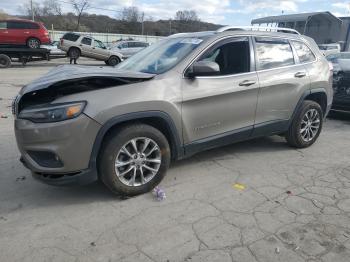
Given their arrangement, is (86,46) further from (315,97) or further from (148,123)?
(148,123)

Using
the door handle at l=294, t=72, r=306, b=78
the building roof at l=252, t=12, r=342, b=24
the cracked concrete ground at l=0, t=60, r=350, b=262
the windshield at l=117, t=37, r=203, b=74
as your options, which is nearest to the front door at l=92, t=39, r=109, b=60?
the windshield at l=117, t=37, r=203, b=74

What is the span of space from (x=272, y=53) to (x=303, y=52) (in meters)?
0.76

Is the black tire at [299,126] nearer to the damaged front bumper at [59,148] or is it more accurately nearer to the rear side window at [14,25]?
the damaged front bumper at [59,148]

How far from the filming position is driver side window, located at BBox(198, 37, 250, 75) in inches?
181

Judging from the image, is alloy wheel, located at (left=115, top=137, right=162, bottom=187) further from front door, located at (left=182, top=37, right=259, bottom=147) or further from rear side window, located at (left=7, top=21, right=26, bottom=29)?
rear side window, located at (left=7, top=21, right=26, bottom=29)

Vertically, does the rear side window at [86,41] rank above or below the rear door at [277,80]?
above

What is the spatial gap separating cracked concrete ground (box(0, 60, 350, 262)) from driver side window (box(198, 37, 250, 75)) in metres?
1.29

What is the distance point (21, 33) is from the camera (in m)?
20.7

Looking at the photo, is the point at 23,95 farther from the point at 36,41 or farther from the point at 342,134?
the point at 36,41

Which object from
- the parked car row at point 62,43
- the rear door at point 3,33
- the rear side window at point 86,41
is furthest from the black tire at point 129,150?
the rear side window at point 86,41

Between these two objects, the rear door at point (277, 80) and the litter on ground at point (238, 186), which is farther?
the rear door at point (277, 80)

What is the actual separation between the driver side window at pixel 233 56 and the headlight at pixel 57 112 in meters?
1.92

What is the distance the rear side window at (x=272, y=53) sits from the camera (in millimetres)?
4879

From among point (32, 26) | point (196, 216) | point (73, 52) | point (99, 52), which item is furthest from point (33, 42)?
point (196, 216)
